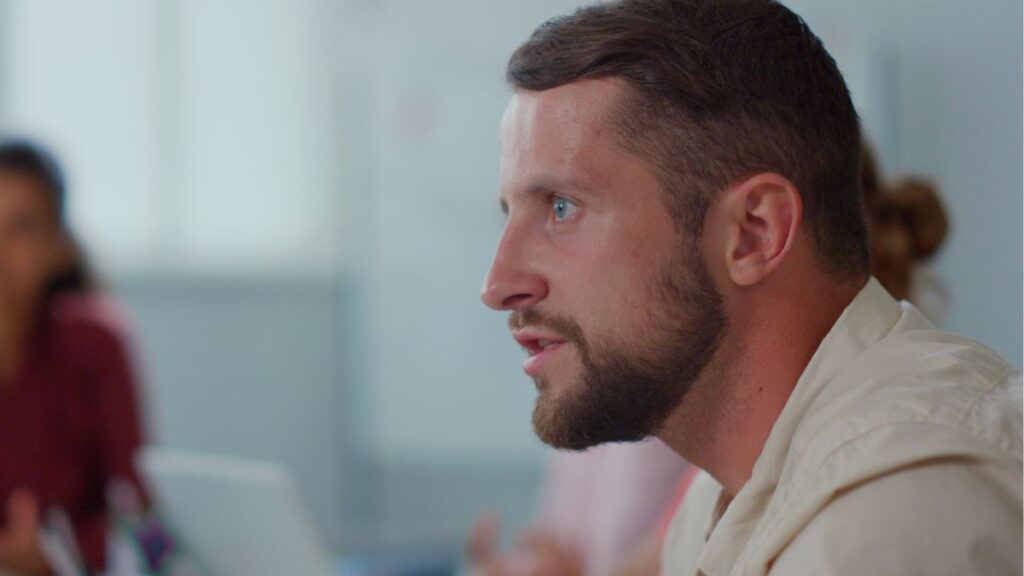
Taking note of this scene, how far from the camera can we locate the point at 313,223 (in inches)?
158

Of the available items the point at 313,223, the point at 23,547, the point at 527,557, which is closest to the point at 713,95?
the point at 527,557

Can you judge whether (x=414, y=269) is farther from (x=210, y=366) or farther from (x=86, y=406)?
(x=86, y=406)

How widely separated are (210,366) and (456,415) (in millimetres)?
794

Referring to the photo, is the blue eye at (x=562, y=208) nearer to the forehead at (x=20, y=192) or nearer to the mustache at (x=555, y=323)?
the mustache at (x=555, y=323)

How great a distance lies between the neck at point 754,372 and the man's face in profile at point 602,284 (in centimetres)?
2

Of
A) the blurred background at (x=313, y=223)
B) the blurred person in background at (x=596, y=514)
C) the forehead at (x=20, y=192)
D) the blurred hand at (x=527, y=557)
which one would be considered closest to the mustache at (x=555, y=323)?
the blurred person in background at (x=596, y=514)

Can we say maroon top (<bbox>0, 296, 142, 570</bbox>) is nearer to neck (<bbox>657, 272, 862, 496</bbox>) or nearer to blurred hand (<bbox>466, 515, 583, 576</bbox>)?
blurred hand (<bbox>466, 515, 583, 576</bbox>)

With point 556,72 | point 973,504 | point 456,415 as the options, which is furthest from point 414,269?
point 973,504

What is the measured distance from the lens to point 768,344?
1021 mm

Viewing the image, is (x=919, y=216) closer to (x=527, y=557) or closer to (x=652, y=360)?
(x=652, y=360)

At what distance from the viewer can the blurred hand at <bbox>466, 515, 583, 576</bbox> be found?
2.16 meters

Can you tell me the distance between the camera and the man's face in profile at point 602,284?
3.32 ft

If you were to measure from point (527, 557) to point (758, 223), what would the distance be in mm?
1355

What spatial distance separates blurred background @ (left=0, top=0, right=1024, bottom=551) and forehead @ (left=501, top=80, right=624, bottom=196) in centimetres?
267
